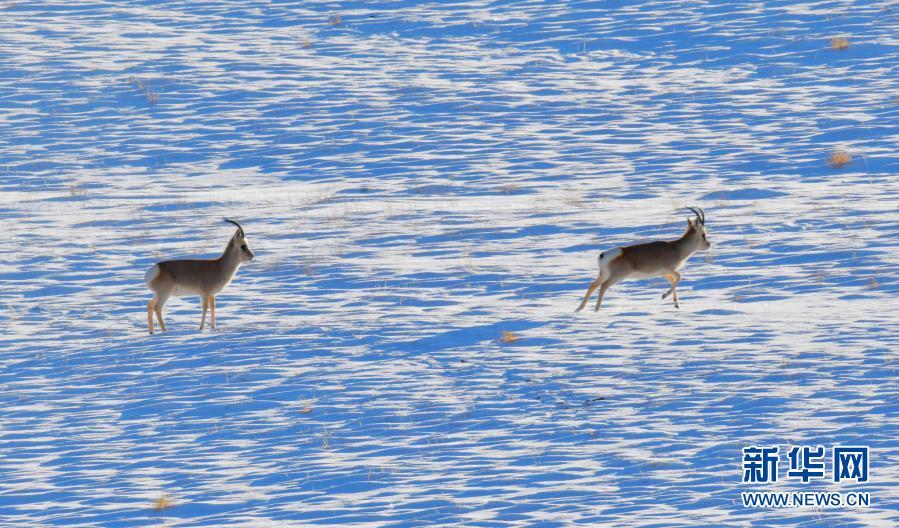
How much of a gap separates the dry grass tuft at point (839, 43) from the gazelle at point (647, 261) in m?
12.1

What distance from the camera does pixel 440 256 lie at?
16.7 metres

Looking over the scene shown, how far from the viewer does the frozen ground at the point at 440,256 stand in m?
10.3

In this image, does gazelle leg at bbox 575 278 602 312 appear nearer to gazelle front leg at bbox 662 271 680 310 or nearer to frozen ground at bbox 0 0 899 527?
frozen ground at bbox 0 0 899 527

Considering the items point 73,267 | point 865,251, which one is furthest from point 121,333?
point 865,251

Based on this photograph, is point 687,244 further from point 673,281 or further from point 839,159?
point 839,159

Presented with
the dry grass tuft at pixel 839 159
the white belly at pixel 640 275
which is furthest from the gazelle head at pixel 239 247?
the dry grass tuft at pixel 839 159

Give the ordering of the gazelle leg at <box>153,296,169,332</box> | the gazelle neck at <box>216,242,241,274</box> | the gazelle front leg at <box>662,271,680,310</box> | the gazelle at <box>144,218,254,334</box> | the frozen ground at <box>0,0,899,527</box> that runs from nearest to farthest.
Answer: the frozen ground at <box>0,0,899,527</box> < the gazelle at <box>144,218,254,334</box> < the gazelle leg at <box>153,296,169,332</box> < the gazelle neck at <box>216,242,241,274</box> < the gazelle front leg at <box>662,271,680,310</box>

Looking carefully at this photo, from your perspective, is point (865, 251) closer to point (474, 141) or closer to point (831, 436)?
point (831, 436)

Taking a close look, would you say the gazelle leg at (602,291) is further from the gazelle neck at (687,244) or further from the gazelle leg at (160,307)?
the gazelle leg at (160,307)

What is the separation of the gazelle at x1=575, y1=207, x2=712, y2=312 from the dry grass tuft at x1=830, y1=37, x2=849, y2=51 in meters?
12.1

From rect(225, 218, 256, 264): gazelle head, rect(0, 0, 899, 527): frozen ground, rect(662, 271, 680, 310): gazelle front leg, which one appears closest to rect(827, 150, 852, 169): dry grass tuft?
rect(0, 0, 899, 527): frozen ground

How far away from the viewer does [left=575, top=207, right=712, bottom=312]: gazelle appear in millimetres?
14023

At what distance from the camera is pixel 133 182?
2081cm

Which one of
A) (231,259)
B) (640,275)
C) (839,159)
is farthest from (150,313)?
(839,159)
